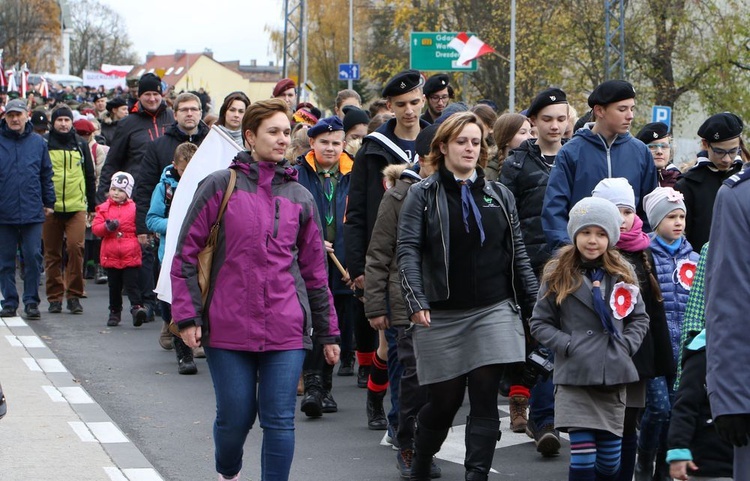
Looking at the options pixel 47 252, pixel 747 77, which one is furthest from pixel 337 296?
pixel 747 77

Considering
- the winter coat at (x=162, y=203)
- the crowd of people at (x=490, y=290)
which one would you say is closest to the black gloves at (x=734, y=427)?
the crowd of people at (x=490, y=290)

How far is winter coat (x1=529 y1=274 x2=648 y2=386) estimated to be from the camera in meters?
6.42

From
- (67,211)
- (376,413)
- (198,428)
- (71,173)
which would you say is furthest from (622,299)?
(71,173)

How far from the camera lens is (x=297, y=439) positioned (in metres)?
8.73

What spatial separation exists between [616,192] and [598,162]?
2.73 ft

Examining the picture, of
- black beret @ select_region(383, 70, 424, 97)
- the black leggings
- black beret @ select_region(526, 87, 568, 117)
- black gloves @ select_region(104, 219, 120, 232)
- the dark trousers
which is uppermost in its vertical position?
black beret @ select_region(383, 70, 424, 97)

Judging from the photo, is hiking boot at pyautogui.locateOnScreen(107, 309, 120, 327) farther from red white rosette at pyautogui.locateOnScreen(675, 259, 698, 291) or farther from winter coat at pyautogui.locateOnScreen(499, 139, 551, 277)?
red white rosette at pyautogui.locateOnScreen(675, 259, 698, 291)

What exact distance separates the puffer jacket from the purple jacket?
6.54 feet

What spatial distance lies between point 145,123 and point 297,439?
6.43 m

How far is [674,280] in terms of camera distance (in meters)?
7.15

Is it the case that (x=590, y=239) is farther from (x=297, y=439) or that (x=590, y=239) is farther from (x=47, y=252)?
(x=47, y=252)

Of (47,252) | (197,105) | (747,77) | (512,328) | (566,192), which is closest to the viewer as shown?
(512,328)

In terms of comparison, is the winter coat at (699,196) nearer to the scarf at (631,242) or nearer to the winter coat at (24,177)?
the scarf at (631,242)

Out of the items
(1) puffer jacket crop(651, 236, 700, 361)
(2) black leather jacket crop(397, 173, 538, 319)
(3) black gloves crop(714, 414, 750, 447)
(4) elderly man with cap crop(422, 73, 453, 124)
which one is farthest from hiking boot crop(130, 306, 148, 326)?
(3) black gloves crop(714, 414, 750, 447)
